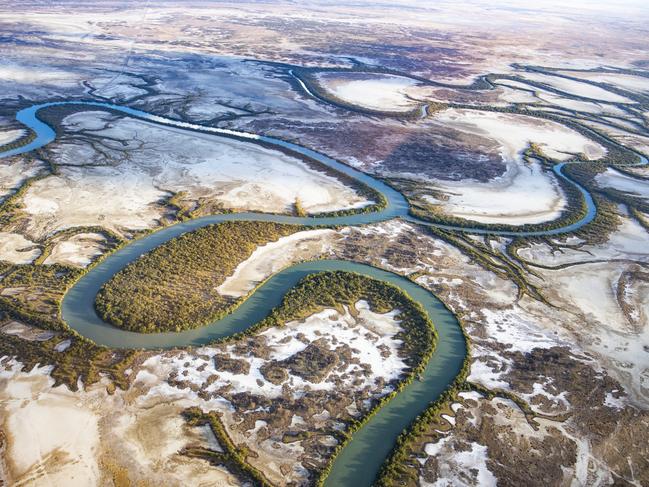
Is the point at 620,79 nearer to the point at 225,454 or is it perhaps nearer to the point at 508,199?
the point at 508,199

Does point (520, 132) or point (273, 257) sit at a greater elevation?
point (520, 132)

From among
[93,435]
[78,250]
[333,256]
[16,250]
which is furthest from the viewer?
[333,256]

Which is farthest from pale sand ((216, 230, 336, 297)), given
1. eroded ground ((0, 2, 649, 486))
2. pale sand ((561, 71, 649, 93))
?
pale sand ((561, 71, 649, 93))

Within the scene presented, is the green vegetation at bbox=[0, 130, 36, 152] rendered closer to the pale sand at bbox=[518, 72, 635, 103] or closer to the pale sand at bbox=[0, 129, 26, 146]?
the pale sand at bbox=[0, 129, 26, 146]

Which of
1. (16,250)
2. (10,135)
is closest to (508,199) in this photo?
(16,250)

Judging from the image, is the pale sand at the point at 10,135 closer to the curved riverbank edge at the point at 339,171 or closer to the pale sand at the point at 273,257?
the curved riverbank edge at the point at 339,171

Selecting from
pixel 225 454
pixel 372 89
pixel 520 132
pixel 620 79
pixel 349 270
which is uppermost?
pixel 620 79

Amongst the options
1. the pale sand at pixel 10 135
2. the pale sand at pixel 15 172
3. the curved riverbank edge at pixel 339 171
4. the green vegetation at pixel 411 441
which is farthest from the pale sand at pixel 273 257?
the pale sand at pixel 10 135
